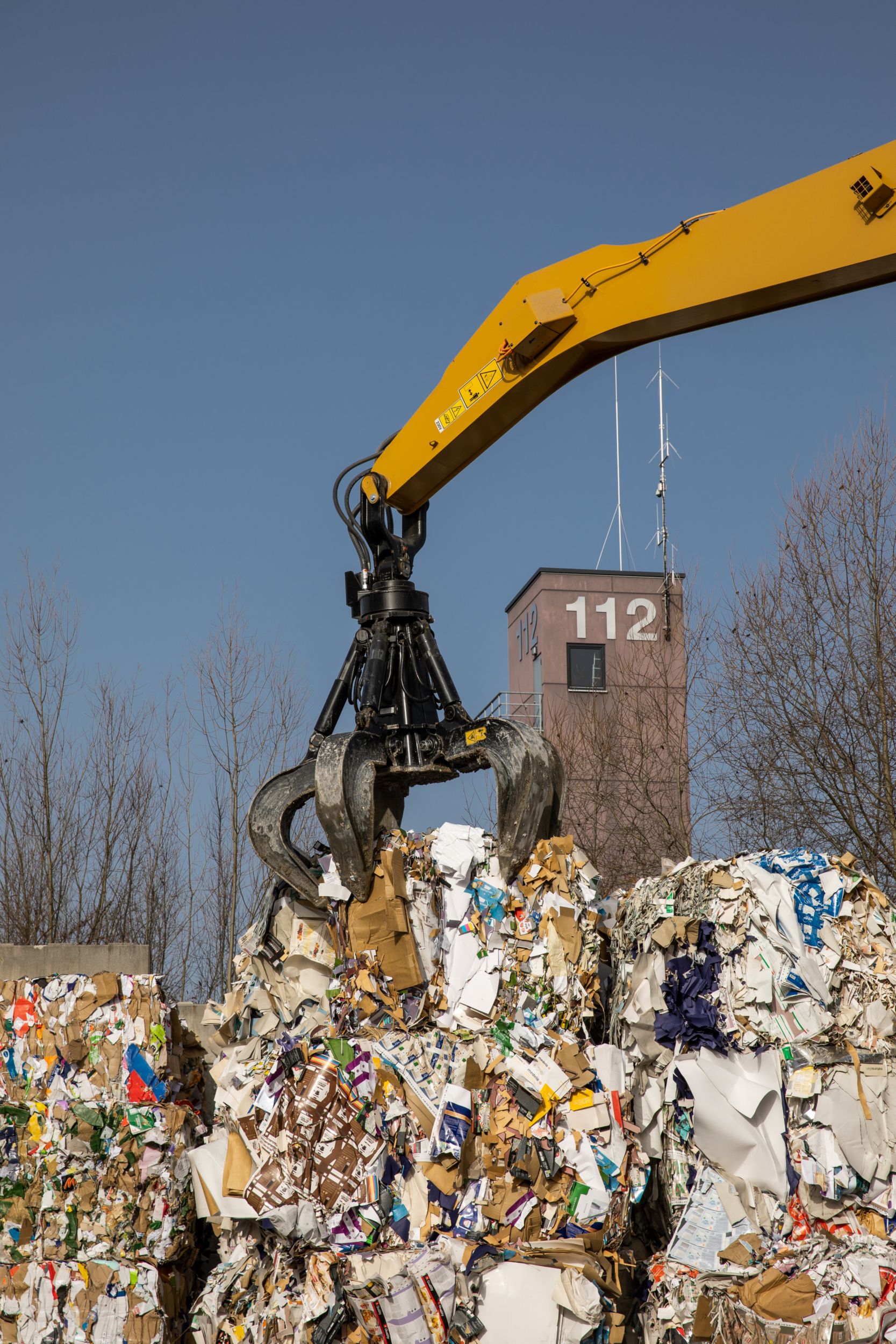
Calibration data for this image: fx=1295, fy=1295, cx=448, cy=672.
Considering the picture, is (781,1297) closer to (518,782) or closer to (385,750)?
(518,782)

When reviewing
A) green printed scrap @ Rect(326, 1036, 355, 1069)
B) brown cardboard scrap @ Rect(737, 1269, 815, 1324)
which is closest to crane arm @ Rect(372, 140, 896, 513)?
green printed scrap @ Rect(326, 1036, 355, 1069)

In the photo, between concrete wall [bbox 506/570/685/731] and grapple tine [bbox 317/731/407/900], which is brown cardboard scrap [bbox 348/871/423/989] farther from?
concrete wall [bbox 506/570/685/731]

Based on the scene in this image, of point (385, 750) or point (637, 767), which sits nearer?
point (385, 750)

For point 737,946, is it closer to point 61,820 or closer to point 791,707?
point 791,707

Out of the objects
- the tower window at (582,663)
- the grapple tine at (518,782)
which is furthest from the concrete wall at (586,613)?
the grapple tine at (518,782)

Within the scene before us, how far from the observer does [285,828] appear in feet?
17.8

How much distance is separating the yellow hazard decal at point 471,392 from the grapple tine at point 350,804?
1525mm

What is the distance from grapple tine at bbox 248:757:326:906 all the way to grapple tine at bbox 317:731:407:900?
0.19m

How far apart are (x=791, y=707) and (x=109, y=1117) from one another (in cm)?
752

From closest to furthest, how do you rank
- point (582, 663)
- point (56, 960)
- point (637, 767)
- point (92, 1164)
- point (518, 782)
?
point (518, 782) → point (92, 1164) → point (56, 960) → point (637, 767) → point (582, 663)

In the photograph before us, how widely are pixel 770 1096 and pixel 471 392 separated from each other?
316 cm

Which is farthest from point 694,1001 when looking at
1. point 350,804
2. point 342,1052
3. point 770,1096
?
point 350,804

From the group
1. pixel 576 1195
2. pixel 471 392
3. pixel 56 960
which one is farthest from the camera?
pixel 56 960

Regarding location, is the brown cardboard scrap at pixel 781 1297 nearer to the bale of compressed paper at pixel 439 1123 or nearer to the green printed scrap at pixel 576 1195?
the bale of compressed paper at pixel 439 1123
